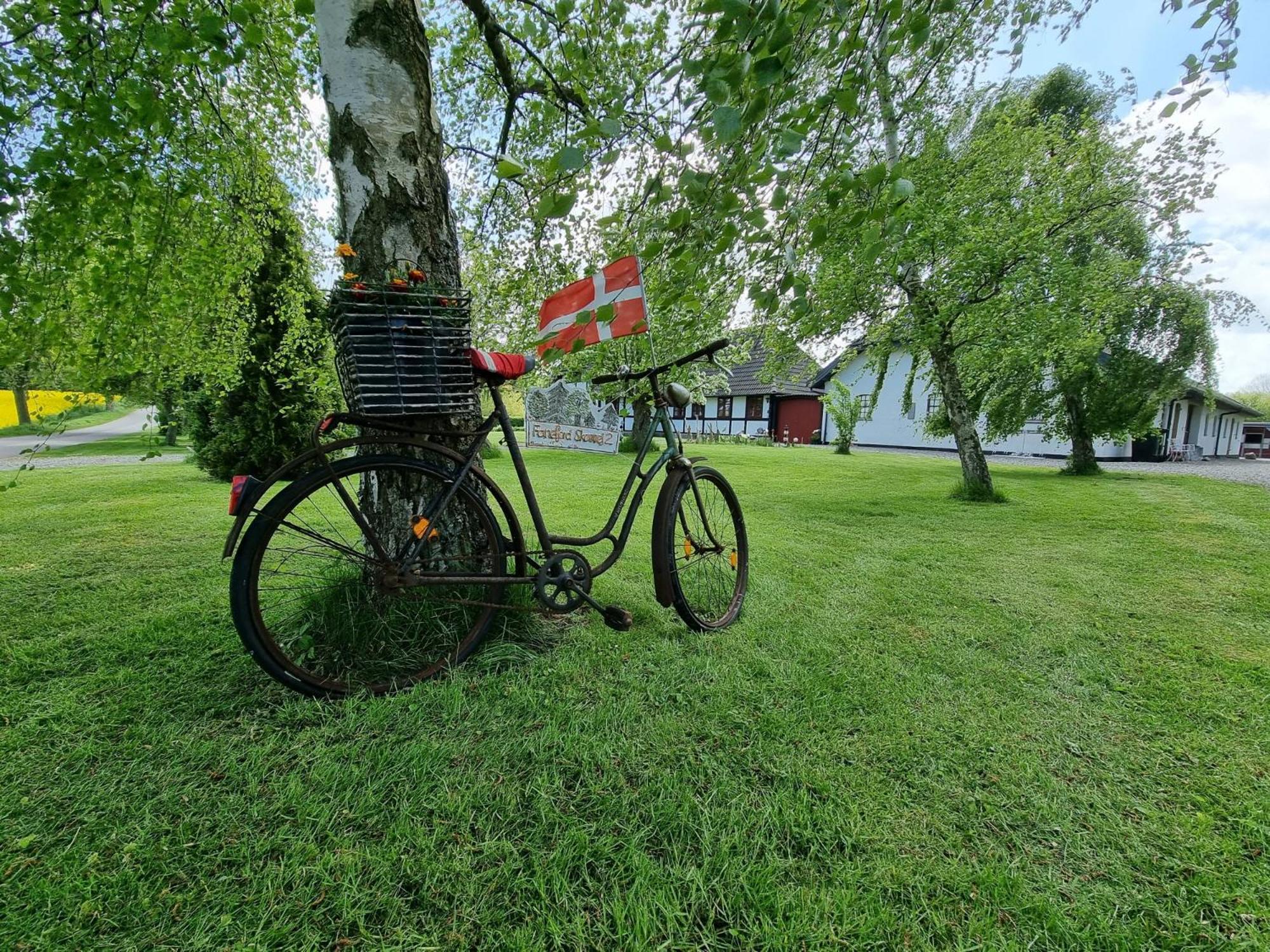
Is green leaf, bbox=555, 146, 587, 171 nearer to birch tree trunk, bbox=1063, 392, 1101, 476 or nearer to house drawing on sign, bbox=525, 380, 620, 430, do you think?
house drawing on sign, bbox=525, 380, 620, 430

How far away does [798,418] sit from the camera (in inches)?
1024

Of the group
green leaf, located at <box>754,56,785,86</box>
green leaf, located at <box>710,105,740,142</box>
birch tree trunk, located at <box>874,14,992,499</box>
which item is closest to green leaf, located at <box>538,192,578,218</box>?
green leaf, located at <box>710,105,740,142</box>

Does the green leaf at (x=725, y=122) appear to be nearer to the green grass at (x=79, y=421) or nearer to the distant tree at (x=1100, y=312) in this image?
the green grass at (x=79, y=421)

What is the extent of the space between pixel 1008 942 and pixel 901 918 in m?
0.20

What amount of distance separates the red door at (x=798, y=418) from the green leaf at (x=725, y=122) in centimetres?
2485

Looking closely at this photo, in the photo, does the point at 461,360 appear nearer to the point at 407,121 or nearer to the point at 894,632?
the point at 407,121

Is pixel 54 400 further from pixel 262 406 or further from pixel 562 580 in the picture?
pixel 262 406

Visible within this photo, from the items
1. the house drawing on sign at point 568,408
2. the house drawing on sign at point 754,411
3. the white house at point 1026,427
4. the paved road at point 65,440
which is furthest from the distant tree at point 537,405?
the house drawing on sign at point 754,411

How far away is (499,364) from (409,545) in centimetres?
74

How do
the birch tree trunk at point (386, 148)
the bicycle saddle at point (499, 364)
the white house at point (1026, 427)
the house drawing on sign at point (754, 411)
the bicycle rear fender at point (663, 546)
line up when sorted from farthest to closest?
1. the house drawing on sign at point (754, 411)
2. the white house at point (1026, 427)
3. the bicycle rear fender at point (663, 546)
4. the birch tree trunk at point (386, 148)
5. the bicycle saddle at point (499, 364)

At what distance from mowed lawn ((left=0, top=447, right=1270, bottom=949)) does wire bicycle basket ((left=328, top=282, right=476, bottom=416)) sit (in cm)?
103

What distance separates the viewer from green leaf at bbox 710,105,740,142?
3.68ft

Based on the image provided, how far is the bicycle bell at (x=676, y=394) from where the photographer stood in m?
2.22

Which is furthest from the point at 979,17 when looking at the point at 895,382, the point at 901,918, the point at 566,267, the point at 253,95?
the point at 895,382
